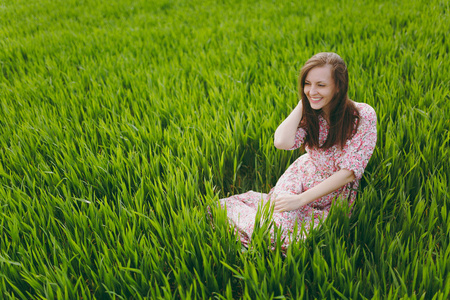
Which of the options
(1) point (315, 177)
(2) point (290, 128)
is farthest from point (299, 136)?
(1) point (315, 177)

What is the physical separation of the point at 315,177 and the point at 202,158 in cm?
56

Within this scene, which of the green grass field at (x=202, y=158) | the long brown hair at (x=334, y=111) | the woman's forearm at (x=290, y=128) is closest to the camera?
the green grass field at (x=202, y=158)

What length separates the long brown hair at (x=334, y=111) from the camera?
1.14 meters

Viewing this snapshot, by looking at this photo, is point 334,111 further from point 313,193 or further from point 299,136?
point 313,193

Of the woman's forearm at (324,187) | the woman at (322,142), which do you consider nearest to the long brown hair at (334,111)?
the woman at (322,142)

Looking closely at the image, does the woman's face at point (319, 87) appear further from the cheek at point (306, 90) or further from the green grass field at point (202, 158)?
the green grass field at point (202, 158)

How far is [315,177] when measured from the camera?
4.57ft

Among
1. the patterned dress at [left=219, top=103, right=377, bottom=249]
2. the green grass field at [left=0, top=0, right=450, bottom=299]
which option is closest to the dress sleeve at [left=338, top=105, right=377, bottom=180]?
the patterned dress at [left=219, top=103, right=377, bottom=249]

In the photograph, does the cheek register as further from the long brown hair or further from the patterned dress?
the patterned dress

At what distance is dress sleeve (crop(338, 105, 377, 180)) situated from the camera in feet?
3.96

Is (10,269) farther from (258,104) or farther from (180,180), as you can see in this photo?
(258,104)

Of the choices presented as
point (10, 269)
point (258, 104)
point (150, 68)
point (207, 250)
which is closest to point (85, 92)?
point (150, 68)

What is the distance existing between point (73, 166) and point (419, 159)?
1.66m

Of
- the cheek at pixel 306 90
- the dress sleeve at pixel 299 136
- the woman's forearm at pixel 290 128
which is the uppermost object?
the cheek at pixel 306 90
